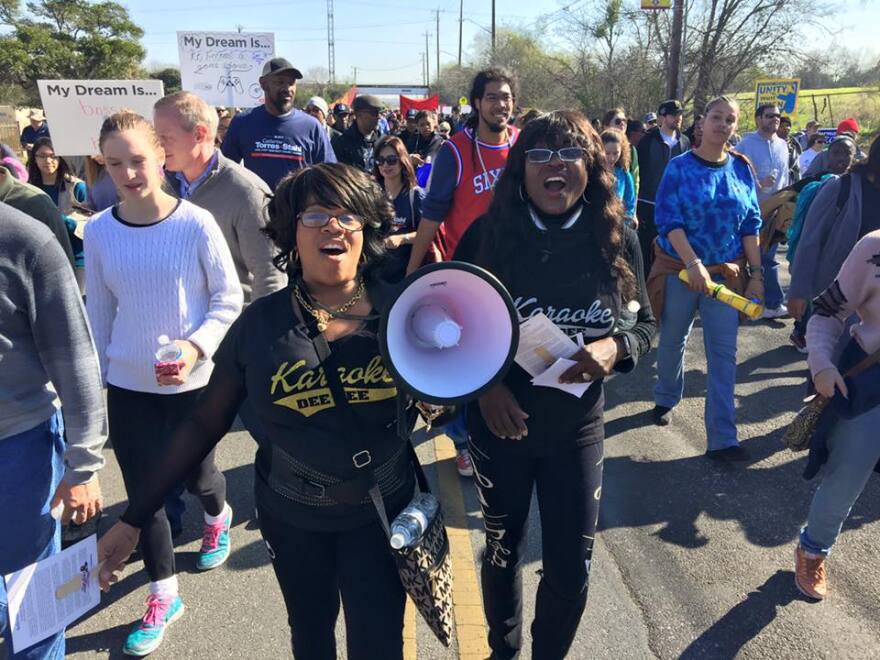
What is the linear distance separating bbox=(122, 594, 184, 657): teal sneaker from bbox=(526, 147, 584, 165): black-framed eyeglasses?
2.30 meters

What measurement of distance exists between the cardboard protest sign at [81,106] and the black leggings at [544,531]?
5111 millimetres

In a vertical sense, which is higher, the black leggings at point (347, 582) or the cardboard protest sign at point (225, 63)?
the cardboard protest sign at point (225, 63)

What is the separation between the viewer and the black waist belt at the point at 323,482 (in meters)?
1.75

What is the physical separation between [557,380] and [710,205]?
2.53m

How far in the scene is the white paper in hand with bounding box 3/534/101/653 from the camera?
5.18ft

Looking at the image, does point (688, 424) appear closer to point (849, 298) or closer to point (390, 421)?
point (849, 298)

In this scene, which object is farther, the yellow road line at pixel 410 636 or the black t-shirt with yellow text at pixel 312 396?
the yellow road line at pixel 410 636

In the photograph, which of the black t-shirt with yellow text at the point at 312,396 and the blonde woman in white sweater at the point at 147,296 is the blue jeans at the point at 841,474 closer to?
the black t-shirt with yellow text at the point at 312,396

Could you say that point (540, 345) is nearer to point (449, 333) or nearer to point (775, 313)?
point (449, 333)

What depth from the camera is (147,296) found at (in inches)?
93.5

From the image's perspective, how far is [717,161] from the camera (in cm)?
404

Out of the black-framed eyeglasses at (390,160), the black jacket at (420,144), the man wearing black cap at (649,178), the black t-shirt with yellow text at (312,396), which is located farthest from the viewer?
the black jacket at (420,144)

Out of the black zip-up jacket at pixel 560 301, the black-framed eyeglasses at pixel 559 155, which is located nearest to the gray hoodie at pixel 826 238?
the black zip-up jacket at pixel 560 301

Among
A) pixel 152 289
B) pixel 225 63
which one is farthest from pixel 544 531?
pixel 225 63
